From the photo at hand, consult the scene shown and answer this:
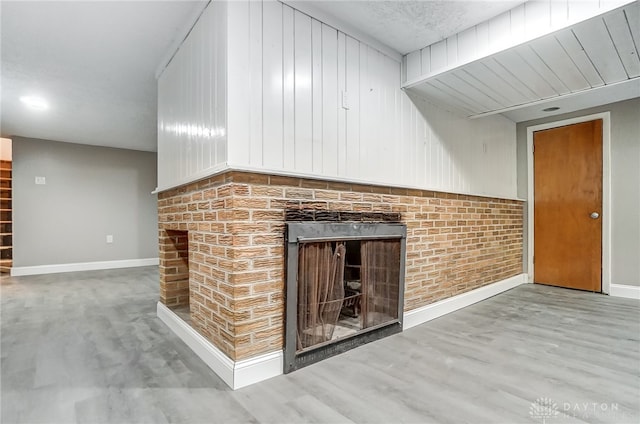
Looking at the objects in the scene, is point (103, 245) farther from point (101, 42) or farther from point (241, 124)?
point (241, 124)

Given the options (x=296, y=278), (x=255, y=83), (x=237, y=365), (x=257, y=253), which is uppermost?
(x=255, y=83)

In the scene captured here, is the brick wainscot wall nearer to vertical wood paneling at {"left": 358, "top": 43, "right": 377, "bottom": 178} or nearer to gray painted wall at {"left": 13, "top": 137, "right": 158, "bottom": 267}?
vertical wood paneling at {"left": 358, "top": 43, "right": 377, "bottom": 178}

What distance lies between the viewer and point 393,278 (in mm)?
2596

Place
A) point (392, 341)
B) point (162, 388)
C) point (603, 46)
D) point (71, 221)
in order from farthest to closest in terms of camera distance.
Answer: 1. point (71, 221)
2. point (392, 341)
3. point (603, 46)
4. point (162, 388)

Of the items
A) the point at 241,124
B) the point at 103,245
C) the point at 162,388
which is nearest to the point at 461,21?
the point at 241,124

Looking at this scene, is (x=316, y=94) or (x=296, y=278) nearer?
(x=296, y=278)

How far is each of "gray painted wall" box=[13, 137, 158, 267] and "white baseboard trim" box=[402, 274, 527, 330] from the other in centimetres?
547

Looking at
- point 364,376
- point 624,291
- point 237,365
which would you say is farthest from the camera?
point 624,291

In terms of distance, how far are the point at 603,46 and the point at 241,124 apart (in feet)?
7.99

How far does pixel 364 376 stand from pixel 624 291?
3654 mm

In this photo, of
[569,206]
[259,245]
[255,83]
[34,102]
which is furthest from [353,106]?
[34,102]

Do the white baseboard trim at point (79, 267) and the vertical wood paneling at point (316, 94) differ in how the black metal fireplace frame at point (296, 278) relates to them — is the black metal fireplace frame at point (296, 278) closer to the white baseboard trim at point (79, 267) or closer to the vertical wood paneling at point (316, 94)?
the vertical wood paneling at point (316, 94)

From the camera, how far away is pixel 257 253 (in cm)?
185

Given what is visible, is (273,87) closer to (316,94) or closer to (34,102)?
(316,94)
